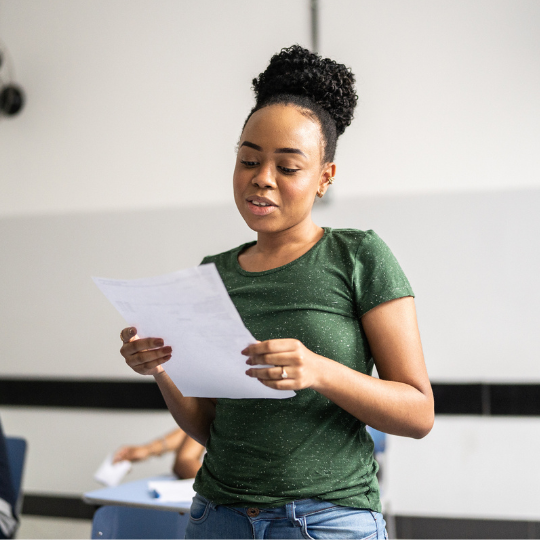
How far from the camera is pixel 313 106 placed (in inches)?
38.3

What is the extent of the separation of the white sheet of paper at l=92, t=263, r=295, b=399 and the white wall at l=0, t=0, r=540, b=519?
7.39ft

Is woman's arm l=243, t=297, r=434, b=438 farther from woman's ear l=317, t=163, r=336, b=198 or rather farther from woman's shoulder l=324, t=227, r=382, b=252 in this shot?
woman's ear l=317, t=163, r=336, b=198

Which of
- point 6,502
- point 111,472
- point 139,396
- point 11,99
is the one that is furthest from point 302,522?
point 11,99

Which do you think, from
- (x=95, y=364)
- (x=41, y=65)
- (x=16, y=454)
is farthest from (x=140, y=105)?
(x=16, y=454)

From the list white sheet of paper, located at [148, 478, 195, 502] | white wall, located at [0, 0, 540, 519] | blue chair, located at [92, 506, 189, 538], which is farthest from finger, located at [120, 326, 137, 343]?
white wall, located at [0, 0, 540, 519]

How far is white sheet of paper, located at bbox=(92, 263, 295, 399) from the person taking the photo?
0.73 meters

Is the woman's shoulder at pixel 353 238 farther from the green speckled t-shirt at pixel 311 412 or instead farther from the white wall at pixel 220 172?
the white wall at pixel 220 172

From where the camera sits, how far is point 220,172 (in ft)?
10.8

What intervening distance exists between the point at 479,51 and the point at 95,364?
9.22 feet

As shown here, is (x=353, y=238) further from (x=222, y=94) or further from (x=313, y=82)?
(x=222, y=94)

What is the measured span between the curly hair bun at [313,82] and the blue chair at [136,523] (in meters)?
A: 1.15

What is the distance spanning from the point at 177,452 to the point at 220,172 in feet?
5.48

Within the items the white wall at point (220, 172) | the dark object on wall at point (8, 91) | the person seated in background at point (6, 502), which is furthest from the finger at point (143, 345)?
the dark object on wall at point (8, 91)

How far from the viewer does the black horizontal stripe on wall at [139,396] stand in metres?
2.89
